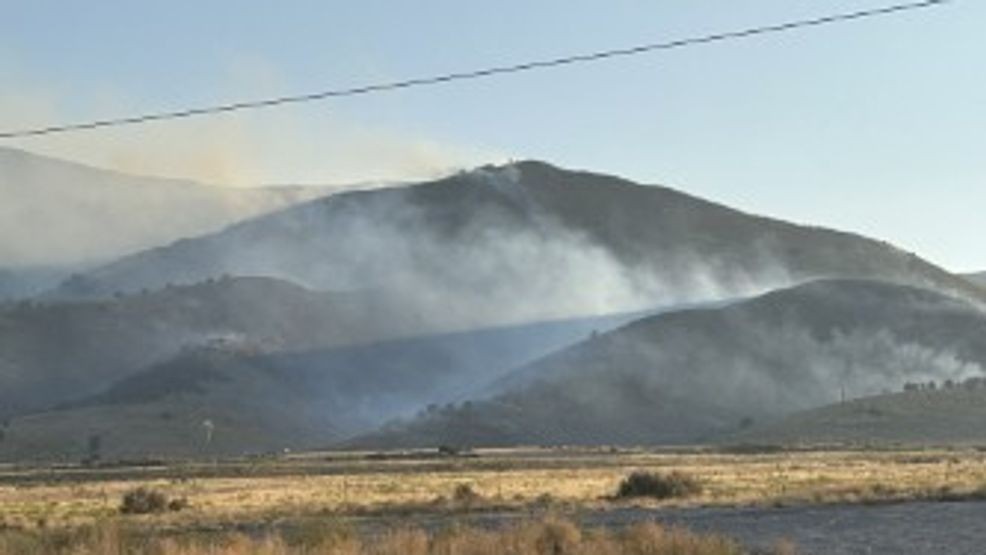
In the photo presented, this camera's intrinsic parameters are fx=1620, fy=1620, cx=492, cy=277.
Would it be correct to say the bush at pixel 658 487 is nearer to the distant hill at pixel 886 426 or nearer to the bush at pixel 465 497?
the bush at pixel 465 497

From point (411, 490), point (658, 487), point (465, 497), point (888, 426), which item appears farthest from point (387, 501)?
point (888, 426)

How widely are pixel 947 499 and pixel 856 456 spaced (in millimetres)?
72959

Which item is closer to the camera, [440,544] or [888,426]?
[440,544]

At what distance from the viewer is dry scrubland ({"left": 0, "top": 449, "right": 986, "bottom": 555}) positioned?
90.3 feet

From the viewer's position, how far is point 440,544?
88.3 ft

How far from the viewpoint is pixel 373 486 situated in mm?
76500

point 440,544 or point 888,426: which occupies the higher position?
point 888,426

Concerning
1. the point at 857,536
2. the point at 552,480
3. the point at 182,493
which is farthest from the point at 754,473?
the point at 857,536

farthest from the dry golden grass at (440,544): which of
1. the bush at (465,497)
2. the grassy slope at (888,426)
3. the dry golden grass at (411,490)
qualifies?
the grassy slope at (888,426)

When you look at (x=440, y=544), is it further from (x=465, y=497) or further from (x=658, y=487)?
(x=658, y=487)

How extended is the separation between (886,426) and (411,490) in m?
124

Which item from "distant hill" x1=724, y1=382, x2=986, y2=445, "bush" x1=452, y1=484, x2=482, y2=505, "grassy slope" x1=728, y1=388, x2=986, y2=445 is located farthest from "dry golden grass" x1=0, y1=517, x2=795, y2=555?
"grassy slope" x1=728, y1=388, x2=986, y2=445

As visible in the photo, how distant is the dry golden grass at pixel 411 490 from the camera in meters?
50.8

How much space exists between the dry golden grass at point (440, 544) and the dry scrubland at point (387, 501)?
0.23ft
